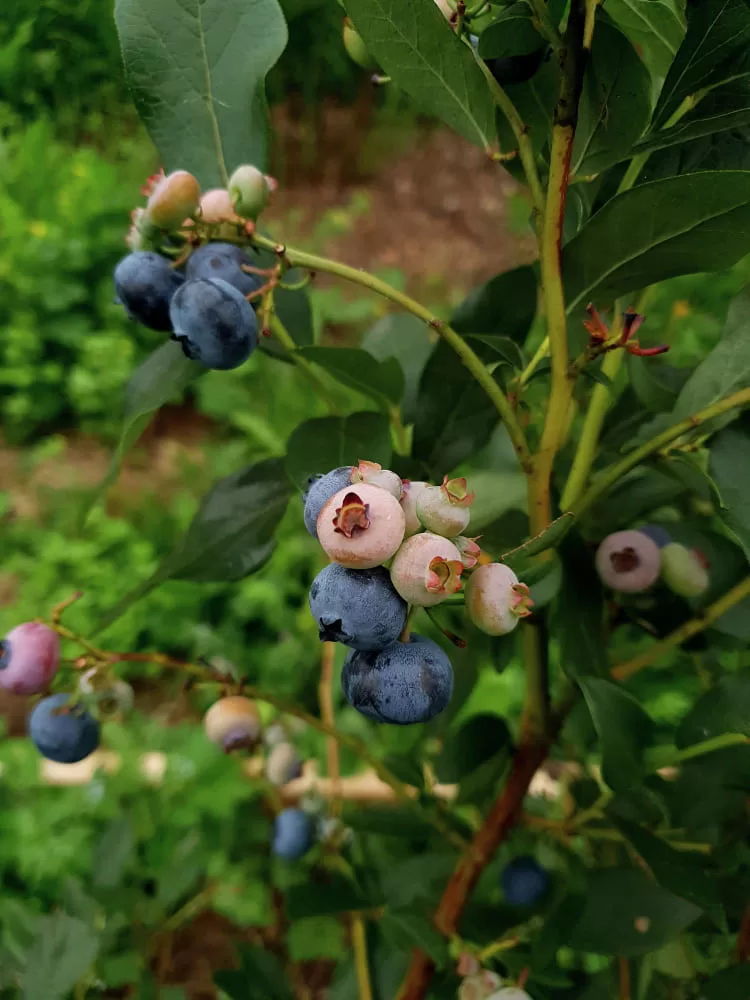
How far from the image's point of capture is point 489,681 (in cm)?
168

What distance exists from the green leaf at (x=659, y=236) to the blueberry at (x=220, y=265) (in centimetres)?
18

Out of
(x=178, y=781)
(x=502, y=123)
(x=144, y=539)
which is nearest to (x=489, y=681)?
(x=178, y=781)

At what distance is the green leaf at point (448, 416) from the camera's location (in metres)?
0.58

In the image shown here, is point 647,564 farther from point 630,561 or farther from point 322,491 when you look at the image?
point 322,491

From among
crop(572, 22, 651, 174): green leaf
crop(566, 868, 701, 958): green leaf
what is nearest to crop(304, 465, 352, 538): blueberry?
crop(572, 22, 651, 174): green leaf

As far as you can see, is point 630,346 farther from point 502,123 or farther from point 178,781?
point 178,781

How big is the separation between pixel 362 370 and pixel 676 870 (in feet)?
1.39

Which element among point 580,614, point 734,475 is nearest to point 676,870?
point 580,614

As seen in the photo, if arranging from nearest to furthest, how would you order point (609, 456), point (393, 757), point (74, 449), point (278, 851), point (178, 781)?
point (609, 456) < point (393, 757) < point (278, 851) < point (178, 781) < point (74, 449)

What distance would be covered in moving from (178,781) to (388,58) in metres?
1.39

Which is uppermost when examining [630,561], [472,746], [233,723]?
[630,561]

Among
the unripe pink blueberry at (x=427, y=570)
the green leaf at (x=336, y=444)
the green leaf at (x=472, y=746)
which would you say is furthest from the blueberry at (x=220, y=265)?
the green leaf at (x=472, y=746)

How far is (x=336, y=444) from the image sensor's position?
505 mm

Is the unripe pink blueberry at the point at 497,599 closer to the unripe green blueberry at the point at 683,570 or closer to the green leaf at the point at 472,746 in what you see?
the unripe green blueberry at the point at 683,570
